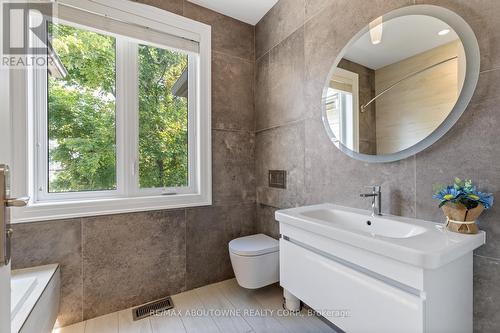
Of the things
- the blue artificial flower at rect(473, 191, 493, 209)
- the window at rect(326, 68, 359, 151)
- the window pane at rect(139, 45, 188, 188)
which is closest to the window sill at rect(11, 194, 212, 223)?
the window pane at rect(139, 45, 188, 188)

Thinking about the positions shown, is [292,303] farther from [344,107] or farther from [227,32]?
[227,32]

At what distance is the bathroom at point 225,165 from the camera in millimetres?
983

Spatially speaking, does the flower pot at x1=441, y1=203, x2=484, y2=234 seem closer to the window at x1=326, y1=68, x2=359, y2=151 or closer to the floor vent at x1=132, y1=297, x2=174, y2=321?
the window at x1=326, y1=68, x2=359, y2=151

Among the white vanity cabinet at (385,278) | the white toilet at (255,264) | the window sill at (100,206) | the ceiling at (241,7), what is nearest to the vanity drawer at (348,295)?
the white vanity cabinet at (385,278)

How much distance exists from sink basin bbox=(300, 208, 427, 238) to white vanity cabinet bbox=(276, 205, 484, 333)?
0.01 meters

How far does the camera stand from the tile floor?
5.01ft

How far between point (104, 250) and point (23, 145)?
86cm

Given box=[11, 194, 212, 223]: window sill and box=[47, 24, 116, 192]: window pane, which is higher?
box=[47, 24, 116, 192]: window pane

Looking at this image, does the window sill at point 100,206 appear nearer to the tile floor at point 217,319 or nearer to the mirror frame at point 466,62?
the tile floor at point 217,319

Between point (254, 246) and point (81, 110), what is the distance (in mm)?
1661

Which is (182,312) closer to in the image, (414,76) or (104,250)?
(104,250)

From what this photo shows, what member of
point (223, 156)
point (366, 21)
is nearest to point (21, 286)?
point (223, 156)

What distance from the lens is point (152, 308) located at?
174 centimetres

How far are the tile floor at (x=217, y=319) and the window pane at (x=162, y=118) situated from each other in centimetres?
97
